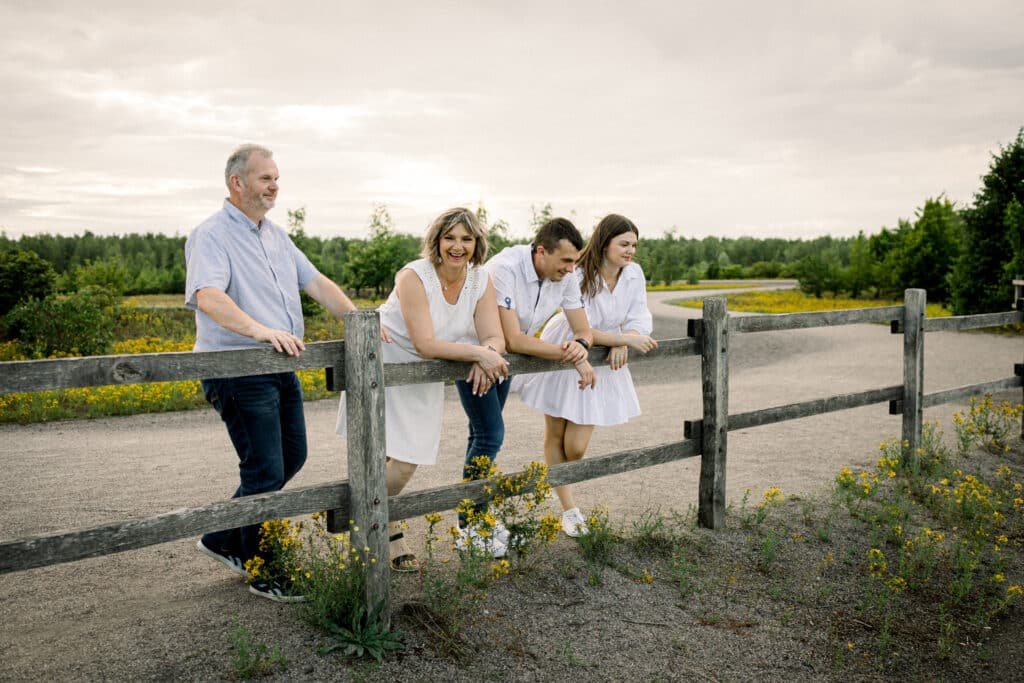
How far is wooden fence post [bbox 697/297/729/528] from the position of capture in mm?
5535

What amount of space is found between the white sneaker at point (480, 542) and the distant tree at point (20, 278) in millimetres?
14736

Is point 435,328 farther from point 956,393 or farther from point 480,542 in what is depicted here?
point 956,393

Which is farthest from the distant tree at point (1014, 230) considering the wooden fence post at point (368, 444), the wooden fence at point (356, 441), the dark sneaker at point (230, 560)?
the dark sneaker at point (230, 560)

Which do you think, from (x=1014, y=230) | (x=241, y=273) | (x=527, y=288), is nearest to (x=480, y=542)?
(x=527, y=288)

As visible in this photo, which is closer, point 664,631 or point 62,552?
point 62,552

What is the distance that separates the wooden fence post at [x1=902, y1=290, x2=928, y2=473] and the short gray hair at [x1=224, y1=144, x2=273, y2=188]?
5583 millimetres

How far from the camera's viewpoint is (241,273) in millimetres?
3986

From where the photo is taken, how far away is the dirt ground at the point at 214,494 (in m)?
3.86

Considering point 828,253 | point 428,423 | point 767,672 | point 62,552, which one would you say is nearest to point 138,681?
point 62,552

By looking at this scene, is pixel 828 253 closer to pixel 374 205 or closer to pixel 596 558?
pixel 374 205

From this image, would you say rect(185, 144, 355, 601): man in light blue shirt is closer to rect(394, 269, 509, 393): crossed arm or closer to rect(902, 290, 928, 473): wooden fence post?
rect(394, 269, 509, 393): crossed arm

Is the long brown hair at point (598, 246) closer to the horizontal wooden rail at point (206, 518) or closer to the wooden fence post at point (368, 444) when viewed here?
the horizontal wooden rail at point (206, 518)

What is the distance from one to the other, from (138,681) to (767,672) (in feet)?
9.52

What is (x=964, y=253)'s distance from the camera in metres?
23.9
